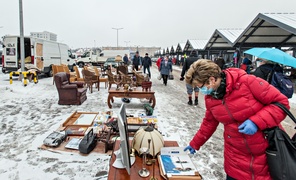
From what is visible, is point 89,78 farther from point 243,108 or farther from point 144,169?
point 243,108

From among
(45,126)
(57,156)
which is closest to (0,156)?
(57,156)

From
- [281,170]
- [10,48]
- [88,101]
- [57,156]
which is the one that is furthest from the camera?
[10,48]

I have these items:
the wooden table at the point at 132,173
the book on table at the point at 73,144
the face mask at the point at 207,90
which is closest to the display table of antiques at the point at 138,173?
the wooden table at the point at 132,173

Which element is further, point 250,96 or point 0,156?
point 0,156

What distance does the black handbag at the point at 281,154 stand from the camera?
59.2 inches

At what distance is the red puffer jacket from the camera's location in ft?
5.02

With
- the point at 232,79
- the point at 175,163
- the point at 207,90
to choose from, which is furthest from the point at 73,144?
the point at 232,79

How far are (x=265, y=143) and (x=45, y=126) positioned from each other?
448cm

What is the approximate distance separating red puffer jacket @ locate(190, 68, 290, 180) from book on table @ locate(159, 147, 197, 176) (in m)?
0.38

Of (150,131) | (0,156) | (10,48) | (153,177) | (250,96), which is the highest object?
(10,48)

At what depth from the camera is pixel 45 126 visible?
4727 mm

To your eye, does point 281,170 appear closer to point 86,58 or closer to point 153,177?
point 153,177

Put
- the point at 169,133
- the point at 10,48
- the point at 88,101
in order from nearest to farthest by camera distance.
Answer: the point at 169,133 → the point at 88,101 → the point at 10,48

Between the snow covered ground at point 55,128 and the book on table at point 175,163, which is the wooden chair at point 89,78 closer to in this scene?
the snow covered ground at point 55,128
